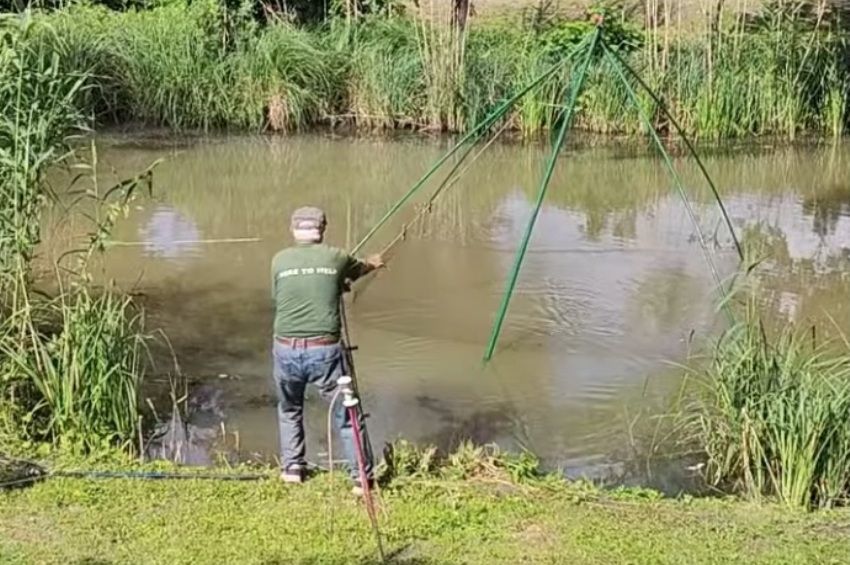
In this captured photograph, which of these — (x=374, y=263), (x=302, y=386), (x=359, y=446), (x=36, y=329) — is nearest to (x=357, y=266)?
(x=374, y=263)

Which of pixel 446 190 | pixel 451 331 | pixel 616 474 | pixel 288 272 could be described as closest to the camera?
pixel 288 272

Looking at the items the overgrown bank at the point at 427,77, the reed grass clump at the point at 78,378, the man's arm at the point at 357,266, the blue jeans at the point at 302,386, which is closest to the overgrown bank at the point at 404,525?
the blue jeans at the point at 302,386

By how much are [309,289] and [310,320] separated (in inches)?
5.3

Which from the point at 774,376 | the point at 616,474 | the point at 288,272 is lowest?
the point at 616,474

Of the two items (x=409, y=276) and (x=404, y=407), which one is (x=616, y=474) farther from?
(x=409, y=276)

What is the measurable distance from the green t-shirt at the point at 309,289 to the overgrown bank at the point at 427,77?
10292 millimetres

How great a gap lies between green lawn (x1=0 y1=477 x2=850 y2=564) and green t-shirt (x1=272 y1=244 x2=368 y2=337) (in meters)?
0.70

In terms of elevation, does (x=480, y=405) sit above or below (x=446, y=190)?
below

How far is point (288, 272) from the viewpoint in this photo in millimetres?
5438

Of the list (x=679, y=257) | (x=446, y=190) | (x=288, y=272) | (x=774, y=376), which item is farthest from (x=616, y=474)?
(x=446, y=190)

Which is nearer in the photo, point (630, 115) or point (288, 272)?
point (288, 272)

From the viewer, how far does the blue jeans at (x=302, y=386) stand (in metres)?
5.46

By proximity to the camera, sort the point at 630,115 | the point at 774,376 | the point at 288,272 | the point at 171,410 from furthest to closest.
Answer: the point at 630,115 → the point at 171,410 → the point at 774,376 → the point at 288,272

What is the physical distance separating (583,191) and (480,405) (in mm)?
6515
